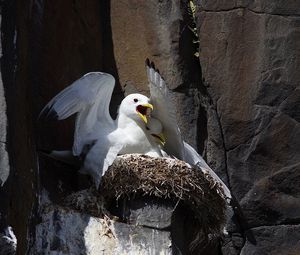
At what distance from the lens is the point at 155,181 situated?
587cm

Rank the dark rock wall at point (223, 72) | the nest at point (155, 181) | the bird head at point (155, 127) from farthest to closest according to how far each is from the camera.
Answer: the dark rock wall at point (223, 72), the bird head at point (155, 127), the nest at point (155, 181)

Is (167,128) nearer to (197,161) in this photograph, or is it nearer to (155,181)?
(197,161)

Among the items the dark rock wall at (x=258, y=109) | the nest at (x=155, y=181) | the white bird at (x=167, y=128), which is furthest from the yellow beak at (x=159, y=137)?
the dark rock wall at (x=258, y=109)

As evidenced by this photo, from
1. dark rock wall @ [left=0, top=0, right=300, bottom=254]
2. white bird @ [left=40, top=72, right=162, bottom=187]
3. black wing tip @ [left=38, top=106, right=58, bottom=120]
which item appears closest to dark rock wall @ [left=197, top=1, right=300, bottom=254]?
dark rock wall @ [left=0, top=0, right=300, bottom=254]

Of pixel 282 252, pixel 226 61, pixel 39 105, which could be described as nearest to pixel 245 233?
pixel 282 252

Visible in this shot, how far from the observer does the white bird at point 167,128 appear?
19.7 ft

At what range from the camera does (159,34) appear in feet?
22.5

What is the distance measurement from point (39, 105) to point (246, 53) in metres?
1.25

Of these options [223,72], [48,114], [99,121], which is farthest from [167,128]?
[223,72]

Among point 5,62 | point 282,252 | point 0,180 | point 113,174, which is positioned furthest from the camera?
point 282,252

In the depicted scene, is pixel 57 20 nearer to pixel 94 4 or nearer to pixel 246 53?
pixel 94 4

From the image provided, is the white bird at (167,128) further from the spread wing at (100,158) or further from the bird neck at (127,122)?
the spread wing at (100,158)

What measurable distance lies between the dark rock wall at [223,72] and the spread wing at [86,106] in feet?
0.69

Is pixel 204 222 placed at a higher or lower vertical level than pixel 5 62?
lower
